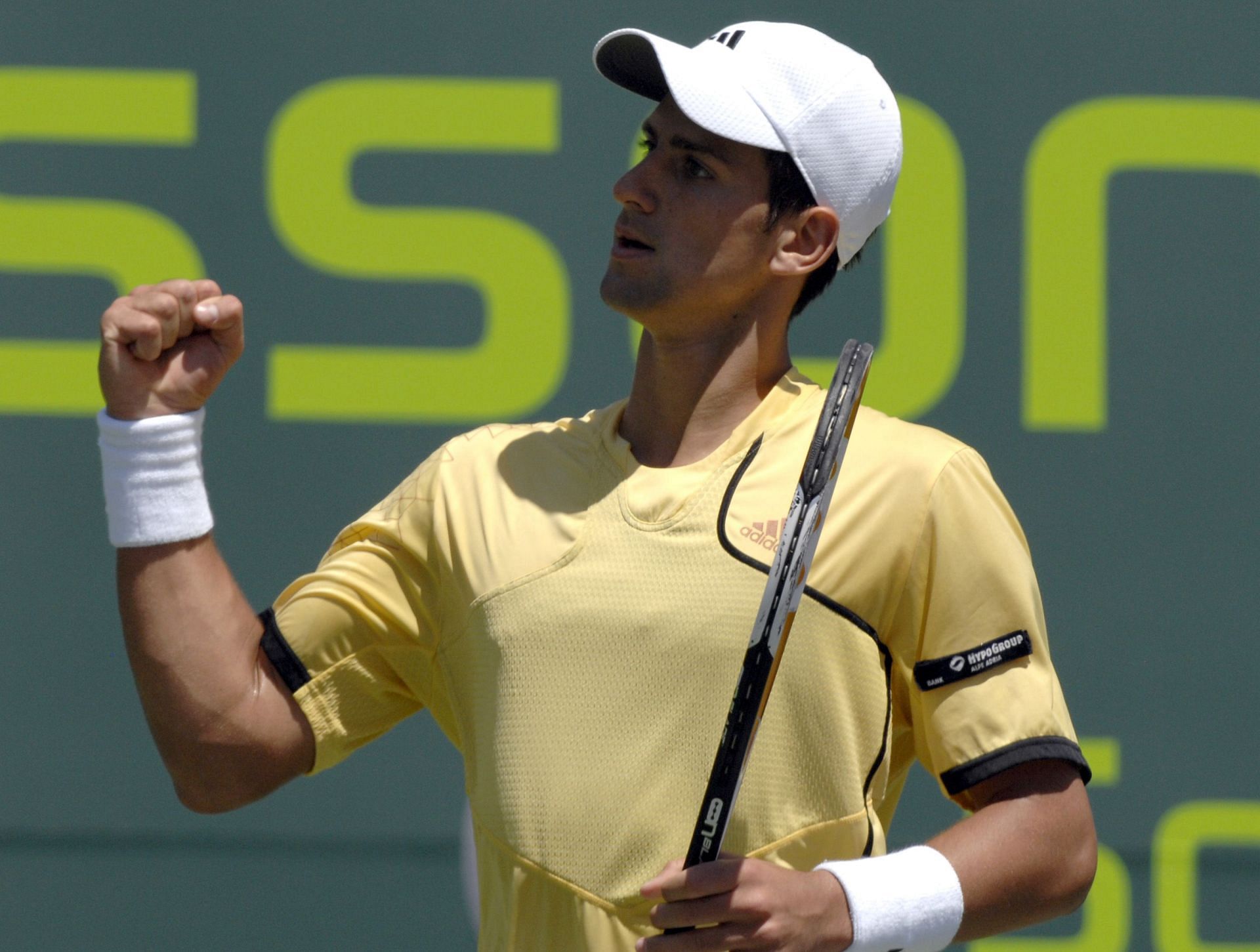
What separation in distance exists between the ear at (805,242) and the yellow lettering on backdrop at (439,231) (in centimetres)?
113

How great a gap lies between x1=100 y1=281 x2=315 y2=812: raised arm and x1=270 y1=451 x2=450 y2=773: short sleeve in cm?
7

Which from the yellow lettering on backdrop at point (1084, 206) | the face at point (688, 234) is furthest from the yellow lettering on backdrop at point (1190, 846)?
the face at point (688, 234)

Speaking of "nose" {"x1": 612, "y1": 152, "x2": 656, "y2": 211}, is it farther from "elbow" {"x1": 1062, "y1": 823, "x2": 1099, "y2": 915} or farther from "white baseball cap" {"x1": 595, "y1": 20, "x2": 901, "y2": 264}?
"elbow" {"x1": 1062, "y1": 823, "x2": 1099, "y2": 915}

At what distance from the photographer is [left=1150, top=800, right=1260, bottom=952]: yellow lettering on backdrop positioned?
268 centimetres

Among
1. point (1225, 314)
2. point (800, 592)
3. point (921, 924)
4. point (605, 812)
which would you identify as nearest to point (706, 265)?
point (800, 592)

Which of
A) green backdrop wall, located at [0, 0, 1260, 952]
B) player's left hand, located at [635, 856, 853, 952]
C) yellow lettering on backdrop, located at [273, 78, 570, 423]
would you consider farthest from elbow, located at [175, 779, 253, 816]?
yellow lettering on backdrop, located at [273, 78, 570, 423]

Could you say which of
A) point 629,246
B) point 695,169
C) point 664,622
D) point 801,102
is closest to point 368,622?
point 664,622

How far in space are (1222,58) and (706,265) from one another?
155cm

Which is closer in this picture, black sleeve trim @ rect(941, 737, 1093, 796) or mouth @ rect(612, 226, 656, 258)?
black sleeve trim @ rect(941, 737, 1093, 796)

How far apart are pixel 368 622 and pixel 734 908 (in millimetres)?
531

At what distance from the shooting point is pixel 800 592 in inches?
53.4

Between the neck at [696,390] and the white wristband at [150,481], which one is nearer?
the white wristband at [150,481]

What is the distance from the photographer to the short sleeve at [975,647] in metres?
1.45

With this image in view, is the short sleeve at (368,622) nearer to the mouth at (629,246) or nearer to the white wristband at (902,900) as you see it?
the mouth at (629,246)
